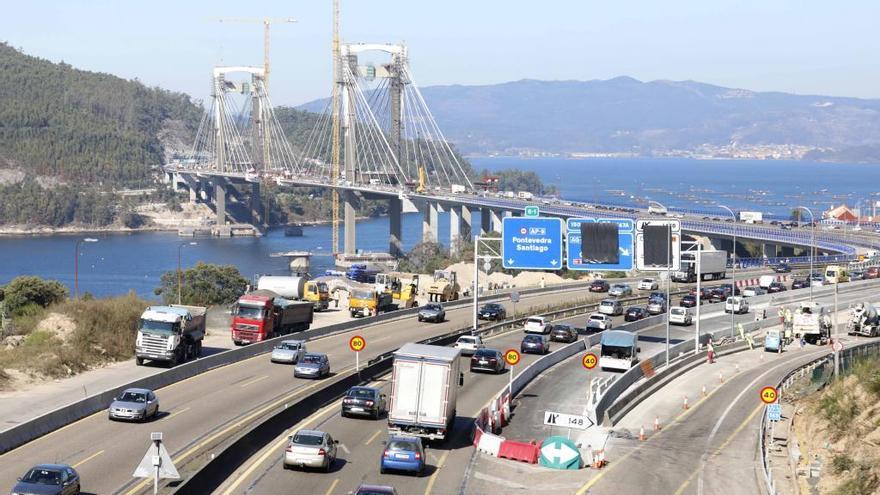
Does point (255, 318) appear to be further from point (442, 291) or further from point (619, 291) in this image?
point (619, 291)

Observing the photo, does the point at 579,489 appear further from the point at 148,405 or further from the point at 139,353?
the point at 139,353

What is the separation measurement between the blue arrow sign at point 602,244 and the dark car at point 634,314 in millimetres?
15411

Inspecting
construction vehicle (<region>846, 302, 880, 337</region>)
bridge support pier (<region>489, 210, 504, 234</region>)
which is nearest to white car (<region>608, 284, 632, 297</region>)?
construction vehicle (<region>846, 302, 880, 337</region>)

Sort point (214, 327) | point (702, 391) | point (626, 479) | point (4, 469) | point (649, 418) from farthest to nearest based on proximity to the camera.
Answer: point (214, 327) → point (702, 391) → point (649, 418) → point (626, 479) → point (4, 469)

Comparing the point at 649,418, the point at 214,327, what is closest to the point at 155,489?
the point at 649,418

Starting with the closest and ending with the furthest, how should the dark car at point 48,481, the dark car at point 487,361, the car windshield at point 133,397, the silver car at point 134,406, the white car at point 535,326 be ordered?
the dark car at point 48,481, the silver car at point 134,406, the car windshield at point 133,397, the dark car at point 487,361, the white car at point 535,326

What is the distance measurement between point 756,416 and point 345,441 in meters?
17.1

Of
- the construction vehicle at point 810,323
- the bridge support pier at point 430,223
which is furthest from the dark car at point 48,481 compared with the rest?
the bridge support pier at point 430,223

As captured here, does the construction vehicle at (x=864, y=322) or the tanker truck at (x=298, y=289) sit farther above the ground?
the tanker truck at (x=298, y=289)

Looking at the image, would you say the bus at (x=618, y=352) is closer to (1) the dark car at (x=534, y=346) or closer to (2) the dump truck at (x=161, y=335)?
(1) the dark car at (x=534, y=346)

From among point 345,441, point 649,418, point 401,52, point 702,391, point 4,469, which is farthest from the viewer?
point 401,52

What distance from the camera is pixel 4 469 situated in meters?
29.8

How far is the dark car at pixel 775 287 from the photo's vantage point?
94.3 metres

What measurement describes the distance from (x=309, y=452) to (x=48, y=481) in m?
6.73
